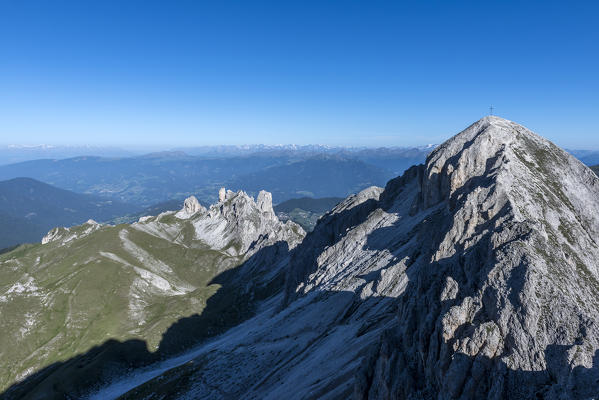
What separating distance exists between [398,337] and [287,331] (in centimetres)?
4380

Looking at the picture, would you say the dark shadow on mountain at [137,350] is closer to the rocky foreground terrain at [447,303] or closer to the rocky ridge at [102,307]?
the rocky ridge at [102,307]

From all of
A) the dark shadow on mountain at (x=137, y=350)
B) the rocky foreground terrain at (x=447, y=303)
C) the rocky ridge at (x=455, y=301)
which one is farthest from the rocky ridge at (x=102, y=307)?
the rocky ridge at (x=455, y=301)

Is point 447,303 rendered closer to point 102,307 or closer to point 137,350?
point 137,350

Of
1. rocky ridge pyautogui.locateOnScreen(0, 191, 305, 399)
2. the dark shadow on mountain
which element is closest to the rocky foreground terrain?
the dark shadow on mountain

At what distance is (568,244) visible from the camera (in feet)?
136

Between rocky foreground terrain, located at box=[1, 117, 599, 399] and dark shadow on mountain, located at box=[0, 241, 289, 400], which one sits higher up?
rocky foreground terrain, located at box=[1, 117, 599, 399]

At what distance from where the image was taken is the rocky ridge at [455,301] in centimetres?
2448

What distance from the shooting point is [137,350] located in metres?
102

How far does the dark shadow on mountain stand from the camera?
285 feet

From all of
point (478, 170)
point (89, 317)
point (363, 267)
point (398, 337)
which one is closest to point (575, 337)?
point (398, 337)

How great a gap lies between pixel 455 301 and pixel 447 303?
995 millimetres

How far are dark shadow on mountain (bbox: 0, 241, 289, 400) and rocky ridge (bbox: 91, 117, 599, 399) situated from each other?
26.6 feet

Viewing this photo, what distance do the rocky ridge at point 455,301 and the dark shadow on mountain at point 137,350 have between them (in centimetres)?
811

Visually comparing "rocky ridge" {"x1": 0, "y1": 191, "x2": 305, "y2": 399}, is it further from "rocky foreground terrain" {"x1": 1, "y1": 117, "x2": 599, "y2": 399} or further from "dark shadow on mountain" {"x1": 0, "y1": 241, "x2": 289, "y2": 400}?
"rocky foreground terrain" {"x1": 1, "y1": 117, "x2": 599, "y2": 399}
